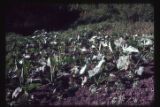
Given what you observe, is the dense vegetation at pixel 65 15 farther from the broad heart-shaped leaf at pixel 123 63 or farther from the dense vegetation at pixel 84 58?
the broad heart-shaped leaf at pixel 123 63

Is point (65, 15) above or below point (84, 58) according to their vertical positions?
above

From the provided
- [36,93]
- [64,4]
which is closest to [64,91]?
[36,93]

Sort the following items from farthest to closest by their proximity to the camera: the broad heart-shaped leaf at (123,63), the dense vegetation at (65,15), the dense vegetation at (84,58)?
the dense vegetation at (65,15)
the broad heart-shaped leaf at (123,63)
the dense vegetation at (84,58)

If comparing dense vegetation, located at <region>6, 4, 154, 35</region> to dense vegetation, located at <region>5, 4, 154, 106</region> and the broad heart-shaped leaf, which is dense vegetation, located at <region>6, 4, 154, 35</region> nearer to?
dense vegetation, located at <region>5, 4, 154, 106</region>

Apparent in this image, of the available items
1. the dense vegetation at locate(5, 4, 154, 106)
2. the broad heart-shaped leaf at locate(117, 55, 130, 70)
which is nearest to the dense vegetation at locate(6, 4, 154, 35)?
the dense vegetation at locate(5, 4, 154, 106)

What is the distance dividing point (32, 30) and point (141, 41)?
4.55ft

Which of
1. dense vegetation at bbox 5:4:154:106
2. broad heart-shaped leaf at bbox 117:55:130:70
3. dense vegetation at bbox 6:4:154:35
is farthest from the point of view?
dense vegetation at bbox 6:4:154:35

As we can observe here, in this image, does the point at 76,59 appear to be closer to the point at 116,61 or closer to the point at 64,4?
the point at 116,61

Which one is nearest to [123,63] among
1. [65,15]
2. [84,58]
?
[84,58]

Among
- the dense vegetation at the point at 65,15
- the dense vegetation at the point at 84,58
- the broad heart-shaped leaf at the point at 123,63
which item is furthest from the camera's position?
the dense vegetation at the point at 65,15

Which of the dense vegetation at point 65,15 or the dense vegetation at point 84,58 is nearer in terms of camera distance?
the dense vegetation at point 84,58

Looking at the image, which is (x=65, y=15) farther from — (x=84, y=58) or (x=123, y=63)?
(x=123, y=63)

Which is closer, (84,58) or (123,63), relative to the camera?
(123,63)

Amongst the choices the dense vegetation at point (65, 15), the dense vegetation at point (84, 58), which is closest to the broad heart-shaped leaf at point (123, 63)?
the dense vegetation at point (84, 58)
